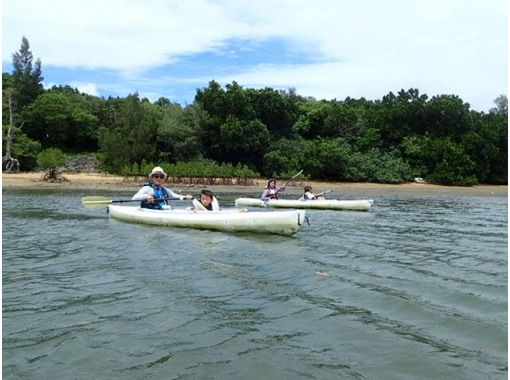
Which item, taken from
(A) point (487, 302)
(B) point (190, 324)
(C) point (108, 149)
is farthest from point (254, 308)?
(C) point (108, 149)

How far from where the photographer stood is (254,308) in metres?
6.36

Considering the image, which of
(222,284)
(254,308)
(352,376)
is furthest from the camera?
(222,284)

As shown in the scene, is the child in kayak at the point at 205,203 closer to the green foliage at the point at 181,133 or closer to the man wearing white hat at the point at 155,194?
the man wearing white hat at the point at 155,194

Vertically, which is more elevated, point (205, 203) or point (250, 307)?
point (205, 203)

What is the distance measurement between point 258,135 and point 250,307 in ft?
113

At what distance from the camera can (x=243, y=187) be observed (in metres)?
34.1

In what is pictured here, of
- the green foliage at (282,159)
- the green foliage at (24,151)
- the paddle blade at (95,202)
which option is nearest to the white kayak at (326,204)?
the paddle blade at (95,202)

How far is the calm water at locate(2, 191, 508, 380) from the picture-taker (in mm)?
4742

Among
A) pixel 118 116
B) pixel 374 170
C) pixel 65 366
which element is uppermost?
pixel 118 116

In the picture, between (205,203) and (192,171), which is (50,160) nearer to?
(192,171)

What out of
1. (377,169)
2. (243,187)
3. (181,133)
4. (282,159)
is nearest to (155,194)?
(243,187)

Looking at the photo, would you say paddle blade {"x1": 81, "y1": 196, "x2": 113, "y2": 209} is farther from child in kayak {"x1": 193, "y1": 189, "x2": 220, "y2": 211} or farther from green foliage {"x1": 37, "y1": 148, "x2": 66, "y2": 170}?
green foliage {"x1": 37, "y1": 148, "x2": 66, "y2": 170}

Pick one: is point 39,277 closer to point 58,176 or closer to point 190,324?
point 190,324

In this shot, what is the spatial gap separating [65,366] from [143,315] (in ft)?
4.72
